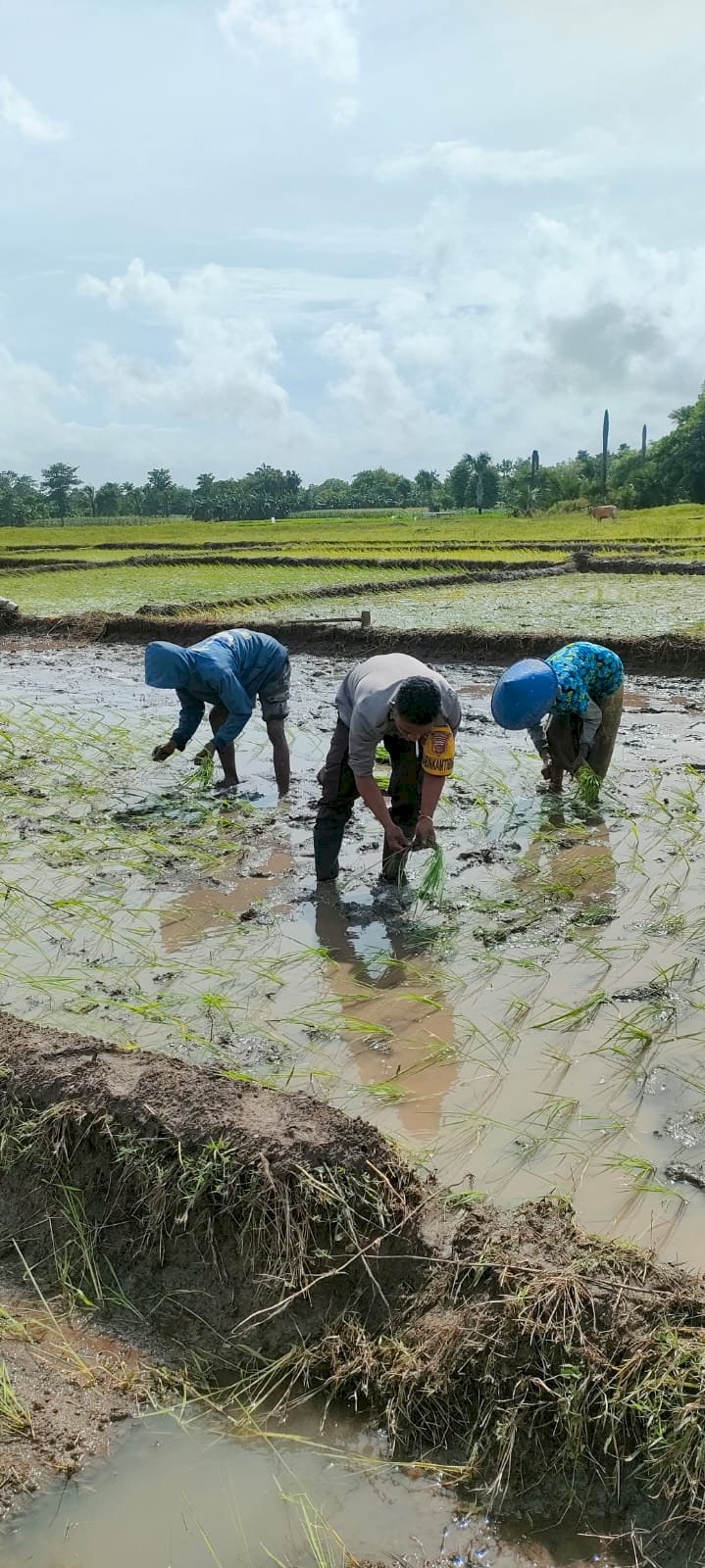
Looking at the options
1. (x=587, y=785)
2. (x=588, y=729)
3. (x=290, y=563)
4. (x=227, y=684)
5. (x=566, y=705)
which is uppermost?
(x=290, y=563)

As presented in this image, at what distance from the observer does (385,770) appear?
6.56 m

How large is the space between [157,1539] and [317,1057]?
1507 mm

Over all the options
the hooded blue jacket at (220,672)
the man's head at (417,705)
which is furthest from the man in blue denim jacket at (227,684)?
the man's head at (417,705)

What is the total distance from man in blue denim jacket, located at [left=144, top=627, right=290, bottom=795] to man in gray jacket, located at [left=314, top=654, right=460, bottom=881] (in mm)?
1179

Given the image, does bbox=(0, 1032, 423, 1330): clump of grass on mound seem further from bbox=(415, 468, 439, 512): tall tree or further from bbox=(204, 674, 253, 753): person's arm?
bbox=(415, 468, 439, 512): tall tree

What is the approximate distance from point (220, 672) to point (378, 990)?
91.9 inches

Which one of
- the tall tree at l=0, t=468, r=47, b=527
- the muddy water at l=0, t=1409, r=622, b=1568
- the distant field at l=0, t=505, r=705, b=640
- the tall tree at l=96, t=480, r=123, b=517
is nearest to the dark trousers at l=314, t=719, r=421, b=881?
→ the muddy water at l=0, t=1409, r=622, b=1568

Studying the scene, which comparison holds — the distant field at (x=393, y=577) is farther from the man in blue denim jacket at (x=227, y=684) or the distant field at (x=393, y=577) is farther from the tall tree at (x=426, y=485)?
the tall tree at (x=426, y=485)

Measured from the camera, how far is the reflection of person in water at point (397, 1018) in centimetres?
298

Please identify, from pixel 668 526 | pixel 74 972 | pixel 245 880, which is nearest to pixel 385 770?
pixel 245 880

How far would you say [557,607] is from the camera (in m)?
12.5

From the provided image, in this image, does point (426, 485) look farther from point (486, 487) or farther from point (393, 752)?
point (393, 752)

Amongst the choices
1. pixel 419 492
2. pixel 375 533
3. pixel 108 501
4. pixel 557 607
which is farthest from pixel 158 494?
pixel 557 607

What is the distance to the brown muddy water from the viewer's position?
1.88 meters
